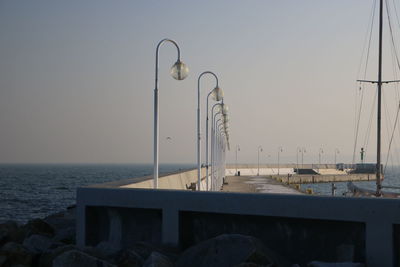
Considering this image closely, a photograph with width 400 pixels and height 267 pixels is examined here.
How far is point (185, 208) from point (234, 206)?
3.25 ft

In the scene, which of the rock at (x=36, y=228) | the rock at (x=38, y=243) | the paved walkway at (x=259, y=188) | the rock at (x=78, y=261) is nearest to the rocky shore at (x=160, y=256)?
the rock at (x=78, y=261)

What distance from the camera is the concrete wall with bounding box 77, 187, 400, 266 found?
8.83 metres

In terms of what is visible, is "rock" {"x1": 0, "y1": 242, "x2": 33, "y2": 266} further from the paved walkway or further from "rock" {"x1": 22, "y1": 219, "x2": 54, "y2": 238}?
the paved walkway

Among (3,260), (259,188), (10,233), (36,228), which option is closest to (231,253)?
(3,260)

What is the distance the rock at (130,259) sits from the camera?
9.20 meters

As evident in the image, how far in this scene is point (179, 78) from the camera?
14867 millimetres

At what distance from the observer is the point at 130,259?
9.29 meters

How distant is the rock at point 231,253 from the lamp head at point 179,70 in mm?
6563

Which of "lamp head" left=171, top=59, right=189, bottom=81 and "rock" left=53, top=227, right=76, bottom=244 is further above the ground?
"lamp head" left=171, top=59, right=189, bottom=81

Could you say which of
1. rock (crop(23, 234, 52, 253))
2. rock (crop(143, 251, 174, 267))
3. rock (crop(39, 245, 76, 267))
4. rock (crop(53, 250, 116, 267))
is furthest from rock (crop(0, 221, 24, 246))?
rock (crop(143, 251, 174, 267))

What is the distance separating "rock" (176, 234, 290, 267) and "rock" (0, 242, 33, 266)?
11.0ft

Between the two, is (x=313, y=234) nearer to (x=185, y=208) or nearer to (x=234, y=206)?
(x=234, y=206)

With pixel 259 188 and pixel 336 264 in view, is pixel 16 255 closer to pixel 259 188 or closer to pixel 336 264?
pixel 336 264

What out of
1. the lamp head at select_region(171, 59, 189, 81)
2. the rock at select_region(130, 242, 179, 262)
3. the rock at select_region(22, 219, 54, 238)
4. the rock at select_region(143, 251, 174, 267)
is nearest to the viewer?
the rock at select_region(143, 251, 174, 267)
